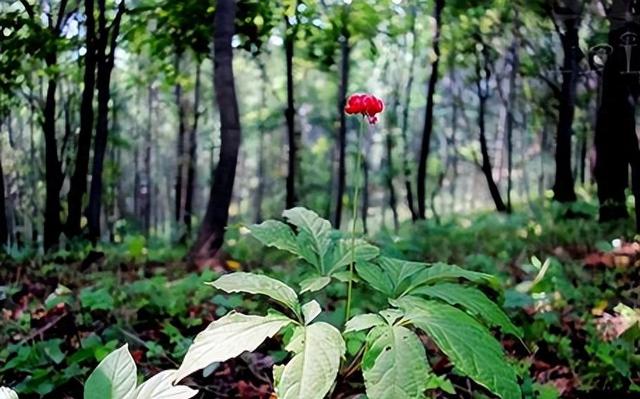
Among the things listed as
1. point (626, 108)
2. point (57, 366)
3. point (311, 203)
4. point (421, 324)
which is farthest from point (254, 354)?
point (626, 108)

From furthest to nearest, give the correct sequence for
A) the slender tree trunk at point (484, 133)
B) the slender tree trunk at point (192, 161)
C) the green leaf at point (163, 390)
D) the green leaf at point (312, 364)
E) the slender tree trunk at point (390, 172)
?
the slender tree trunk at point (390, 172)
the slender tree trunk at point (484, 133)
the slender tree trunk at point (192, 161)
the green leaf at point (163, 390)
the green leaf at point (312, 364)

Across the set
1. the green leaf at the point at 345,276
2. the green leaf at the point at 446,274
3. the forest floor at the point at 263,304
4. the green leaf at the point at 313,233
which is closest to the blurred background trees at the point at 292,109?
the forest floor at the point at 263,304

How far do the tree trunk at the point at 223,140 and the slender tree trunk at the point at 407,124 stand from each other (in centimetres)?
82

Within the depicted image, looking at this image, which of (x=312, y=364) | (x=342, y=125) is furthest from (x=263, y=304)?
(x=342, y=125)

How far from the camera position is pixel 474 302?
3.26 feet

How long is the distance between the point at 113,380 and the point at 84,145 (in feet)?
5.40

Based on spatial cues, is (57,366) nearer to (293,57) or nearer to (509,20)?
(293,57)

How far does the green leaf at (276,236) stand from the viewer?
1122mm

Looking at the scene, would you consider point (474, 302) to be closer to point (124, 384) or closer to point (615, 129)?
point (124, 384)

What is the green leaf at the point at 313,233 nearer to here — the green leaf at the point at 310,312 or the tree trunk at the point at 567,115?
the green leaf at the point at 310,312

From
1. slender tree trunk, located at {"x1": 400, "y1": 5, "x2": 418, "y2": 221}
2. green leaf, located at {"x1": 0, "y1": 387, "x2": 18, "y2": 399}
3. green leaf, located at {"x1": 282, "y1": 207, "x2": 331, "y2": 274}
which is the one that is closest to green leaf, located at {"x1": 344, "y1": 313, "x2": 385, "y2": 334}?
green leaf, located at {"x1": 282, "y1": 207, "x2": 331, "y2": 274}

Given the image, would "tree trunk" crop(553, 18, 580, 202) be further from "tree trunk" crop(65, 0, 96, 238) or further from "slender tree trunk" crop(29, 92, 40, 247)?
"slender tree trunk" crop(29, 92, 40, 247)

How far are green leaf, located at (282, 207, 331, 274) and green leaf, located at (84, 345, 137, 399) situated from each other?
0.38 meters

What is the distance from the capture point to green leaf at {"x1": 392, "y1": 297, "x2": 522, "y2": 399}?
83 centimetres
